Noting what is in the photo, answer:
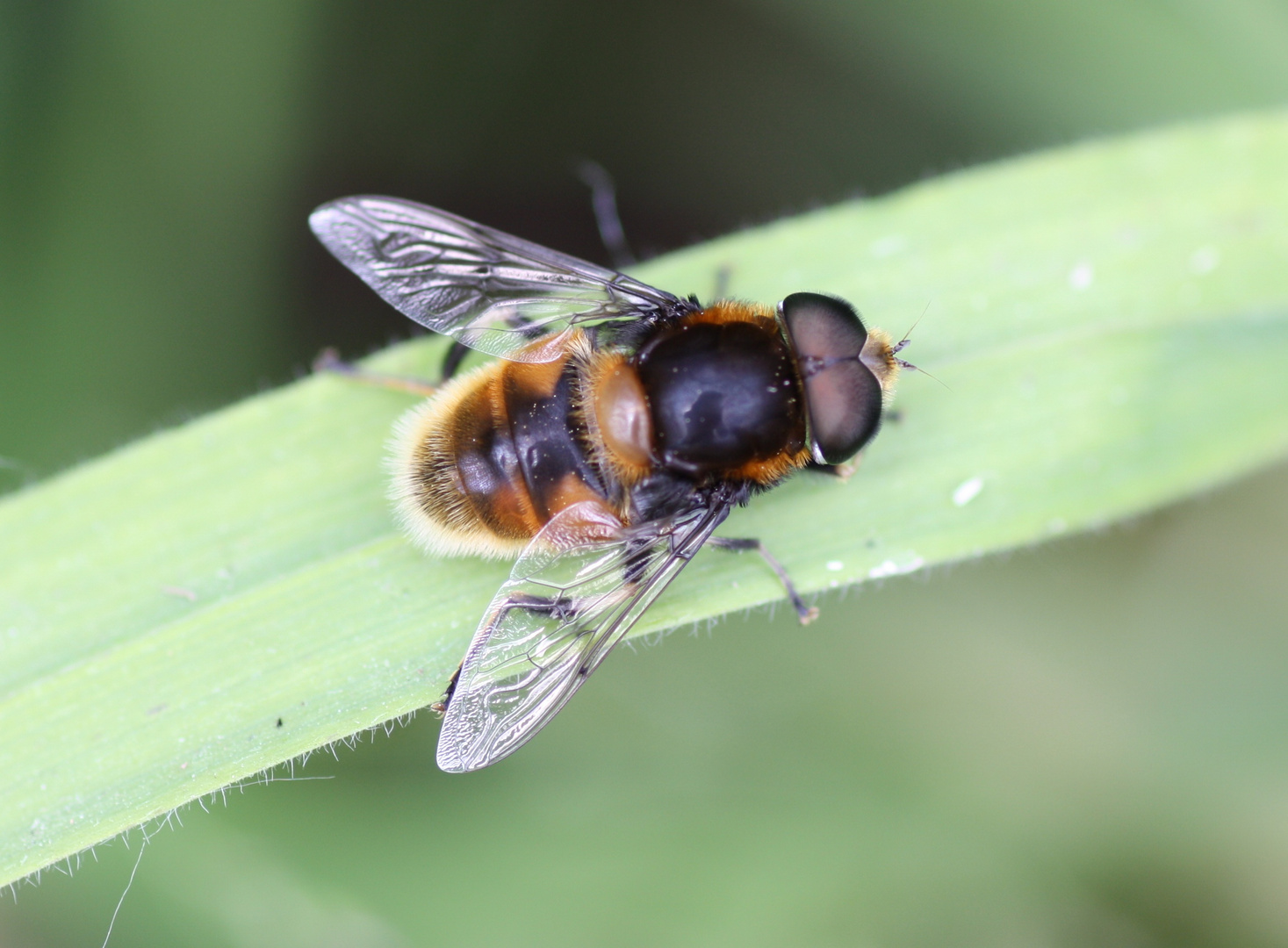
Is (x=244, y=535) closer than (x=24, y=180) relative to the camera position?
Yes

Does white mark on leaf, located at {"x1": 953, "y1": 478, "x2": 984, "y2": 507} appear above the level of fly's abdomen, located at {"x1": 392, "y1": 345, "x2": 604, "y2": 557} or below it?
below

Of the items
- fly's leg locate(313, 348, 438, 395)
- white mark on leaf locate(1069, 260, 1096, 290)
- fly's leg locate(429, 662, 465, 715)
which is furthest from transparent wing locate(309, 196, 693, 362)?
white mark on leaf locate(1069, 260, 1096, 290)

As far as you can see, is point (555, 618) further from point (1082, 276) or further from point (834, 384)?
point (1082, 276)

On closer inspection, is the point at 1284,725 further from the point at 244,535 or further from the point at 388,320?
the point at 388,320

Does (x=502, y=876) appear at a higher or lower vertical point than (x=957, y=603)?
lower

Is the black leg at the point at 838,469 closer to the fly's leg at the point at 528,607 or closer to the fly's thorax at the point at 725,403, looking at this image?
the fly's thorax at the point at 725,403

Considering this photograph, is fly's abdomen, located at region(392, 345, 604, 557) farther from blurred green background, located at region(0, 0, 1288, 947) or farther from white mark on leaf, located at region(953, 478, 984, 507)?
white mark on leaf, located at region(953, 478, 984, 507)

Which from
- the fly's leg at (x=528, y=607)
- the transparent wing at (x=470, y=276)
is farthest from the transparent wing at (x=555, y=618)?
the transparent wing at (x=470, y=276)

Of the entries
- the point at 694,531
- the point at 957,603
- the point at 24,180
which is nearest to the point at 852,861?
the point at 957,603
